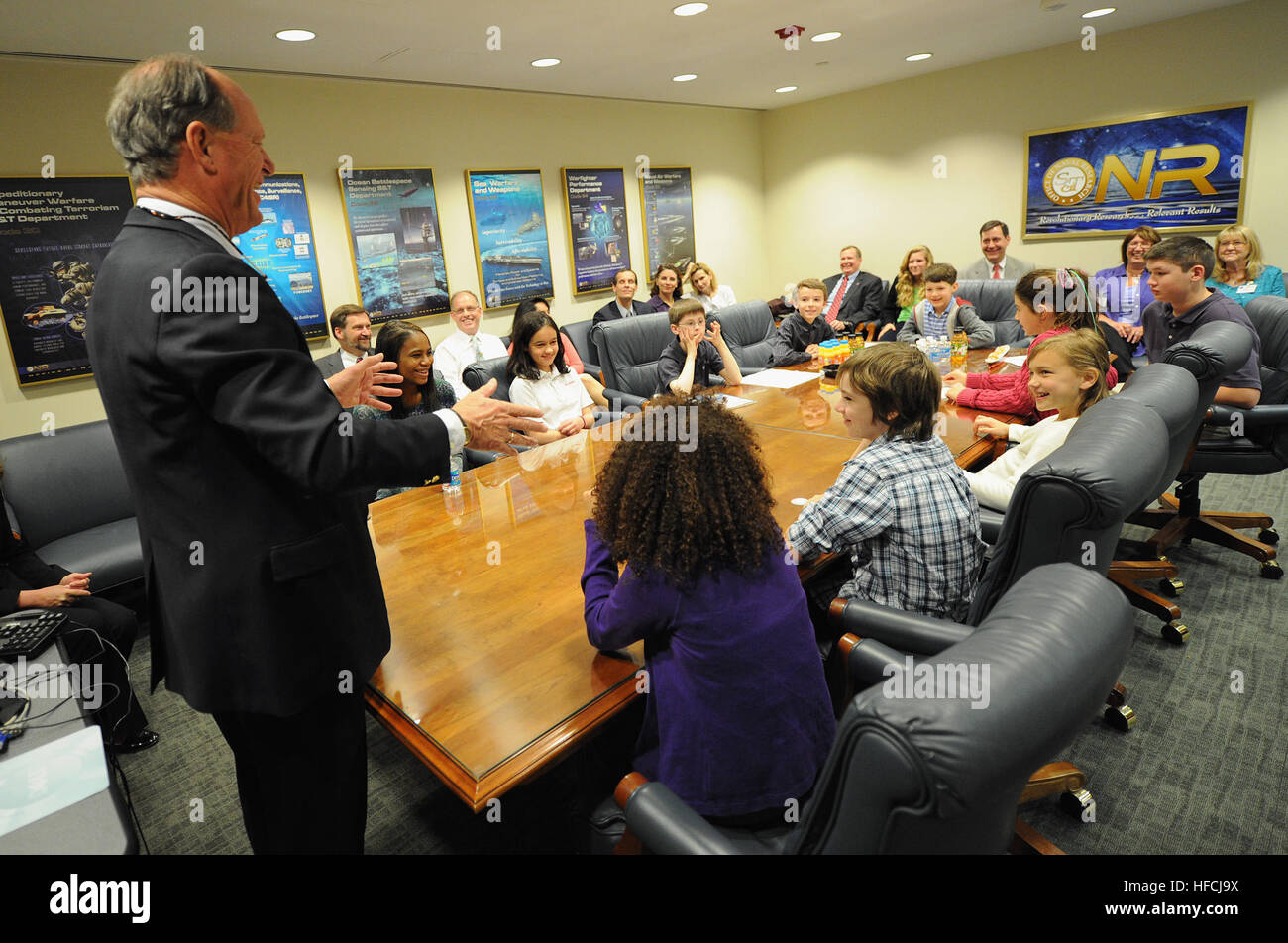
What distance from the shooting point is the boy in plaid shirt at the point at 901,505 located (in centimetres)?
172

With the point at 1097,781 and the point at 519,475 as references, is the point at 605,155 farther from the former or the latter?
the point at 1097,781

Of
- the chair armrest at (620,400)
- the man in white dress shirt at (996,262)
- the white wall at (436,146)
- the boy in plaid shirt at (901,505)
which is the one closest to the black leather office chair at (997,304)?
the man in white dress shirt at (996,262)

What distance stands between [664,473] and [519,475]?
1.47m

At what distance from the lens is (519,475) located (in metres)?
2.64

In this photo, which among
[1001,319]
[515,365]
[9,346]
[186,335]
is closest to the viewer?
[186,335]

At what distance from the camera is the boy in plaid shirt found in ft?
5.64

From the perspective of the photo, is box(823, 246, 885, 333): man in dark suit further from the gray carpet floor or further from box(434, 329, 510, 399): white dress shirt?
the gray carpet floor

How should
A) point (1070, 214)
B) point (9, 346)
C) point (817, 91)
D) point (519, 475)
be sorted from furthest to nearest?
point (817, 91) < point (1070, 214) < point (9, 346) < point (519, 475)

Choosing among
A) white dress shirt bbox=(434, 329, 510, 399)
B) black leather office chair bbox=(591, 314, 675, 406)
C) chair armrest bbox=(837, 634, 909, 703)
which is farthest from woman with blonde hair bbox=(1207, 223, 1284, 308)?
white dress shirt bbox=(434, 329, 510, 399)

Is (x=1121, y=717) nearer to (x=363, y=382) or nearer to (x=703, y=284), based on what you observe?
(x=363, y=382)

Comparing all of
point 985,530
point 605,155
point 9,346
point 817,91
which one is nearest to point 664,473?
point 985,530

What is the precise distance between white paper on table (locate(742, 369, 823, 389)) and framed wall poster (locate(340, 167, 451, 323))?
272cm

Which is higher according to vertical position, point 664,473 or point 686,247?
point 686,247

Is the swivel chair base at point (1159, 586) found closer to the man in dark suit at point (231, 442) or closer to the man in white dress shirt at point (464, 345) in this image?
the man in dark suit at point (231, 442)
